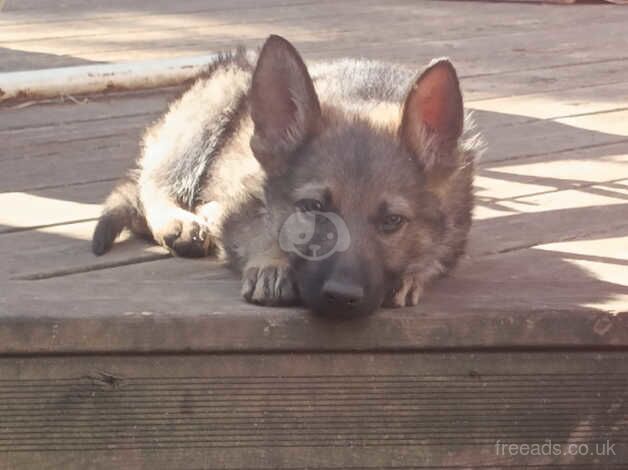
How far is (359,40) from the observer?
721 centimetres

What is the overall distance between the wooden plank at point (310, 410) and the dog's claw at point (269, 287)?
0.60ft

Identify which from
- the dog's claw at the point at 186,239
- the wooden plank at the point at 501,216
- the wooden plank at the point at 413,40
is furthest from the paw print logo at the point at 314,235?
the wooden plank at the point at 413,40

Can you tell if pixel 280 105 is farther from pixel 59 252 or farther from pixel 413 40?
pixel 413 40

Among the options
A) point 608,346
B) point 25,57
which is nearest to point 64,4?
point 25,57

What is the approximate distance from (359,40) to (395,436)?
415 centimetres

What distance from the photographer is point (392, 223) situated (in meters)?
→ 3.61

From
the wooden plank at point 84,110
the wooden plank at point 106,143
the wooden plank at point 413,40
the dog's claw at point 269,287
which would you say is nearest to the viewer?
the dog's claw at point 269,287

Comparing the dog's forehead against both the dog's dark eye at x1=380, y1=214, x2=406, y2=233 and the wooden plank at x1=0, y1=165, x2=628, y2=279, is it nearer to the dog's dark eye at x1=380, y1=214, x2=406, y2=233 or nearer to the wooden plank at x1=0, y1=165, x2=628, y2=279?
the dog's dark eye at x1=380, y1=214, x2=406, y2=233

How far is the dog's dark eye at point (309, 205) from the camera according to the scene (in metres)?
3.60

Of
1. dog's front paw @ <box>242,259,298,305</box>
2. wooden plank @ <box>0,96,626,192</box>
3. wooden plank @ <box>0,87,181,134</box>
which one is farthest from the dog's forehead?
wooden plank @ <box>0,87,181,134</box>

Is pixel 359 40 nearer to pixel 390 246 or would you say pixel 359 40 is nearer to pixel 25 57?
pixel 25 57

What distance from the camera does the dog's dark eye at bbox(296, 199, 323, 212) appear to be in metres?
3.60

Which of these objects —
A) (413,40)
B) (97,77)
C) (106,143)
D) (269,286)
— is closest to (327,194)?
(269,286)

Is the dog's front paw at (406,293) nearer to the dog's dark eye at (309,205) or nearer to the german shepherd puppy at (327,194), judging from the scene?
→ the german shepherd puppy at (327,194)
